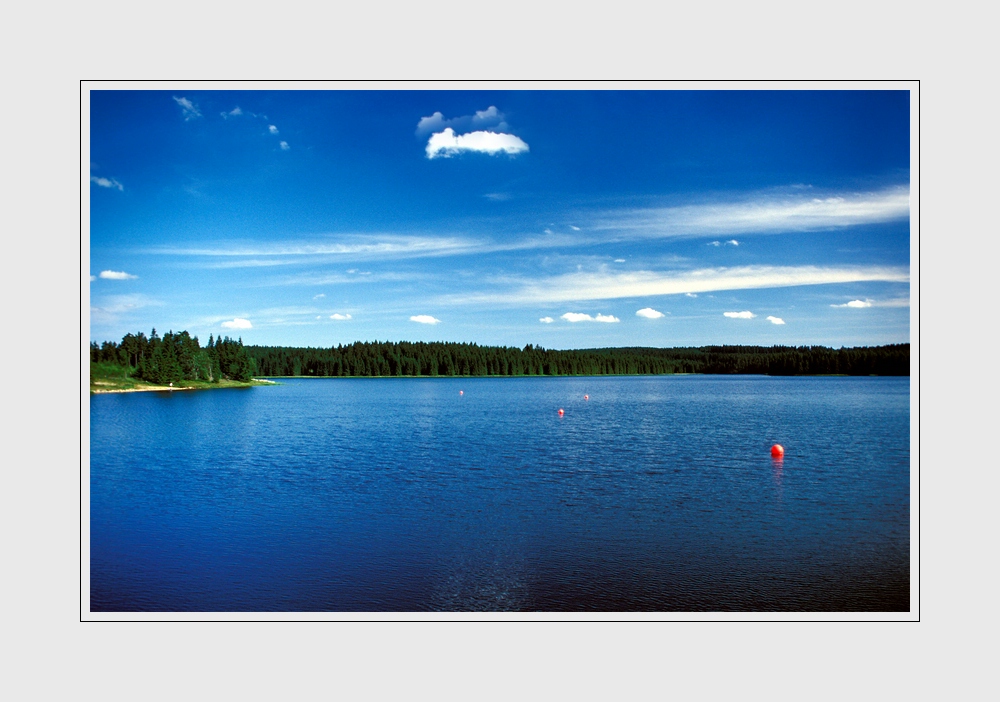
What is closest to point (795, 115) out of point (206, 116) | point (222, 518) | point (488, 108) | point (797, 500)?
point (488, 108)

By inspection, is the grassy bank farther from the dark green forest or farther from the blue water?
the blue water

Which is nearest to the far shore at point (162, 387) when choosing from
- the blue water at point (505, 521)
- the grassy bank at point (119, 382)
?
the grassy bank at point (119, 382)

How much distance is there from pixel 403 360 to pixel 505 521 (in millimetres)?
93678

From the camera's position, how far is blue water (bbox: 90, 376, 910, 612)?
422 inches

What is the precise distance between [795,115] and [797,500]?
9.53 metres

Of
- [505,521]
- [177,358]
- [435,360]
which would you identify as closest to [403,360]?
[435,360]

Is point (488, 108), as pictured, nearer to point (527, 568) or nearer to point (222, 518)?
point (527, 568)

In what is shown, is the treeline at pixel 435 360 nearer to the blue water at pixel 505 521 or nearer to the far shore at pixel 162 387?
the far shore at pixel 162 387

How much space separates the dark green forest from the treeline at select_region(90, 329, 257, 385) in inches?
3.6

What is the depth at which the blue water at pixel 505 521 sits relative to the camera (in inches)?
422

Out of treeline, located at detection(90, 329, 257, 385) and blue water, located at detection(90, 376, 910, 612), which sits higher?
treeline, located at detection(90, 329, 257, 385)

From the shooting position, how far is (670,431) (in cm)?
3097

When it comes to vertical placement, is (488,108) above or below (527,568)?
above

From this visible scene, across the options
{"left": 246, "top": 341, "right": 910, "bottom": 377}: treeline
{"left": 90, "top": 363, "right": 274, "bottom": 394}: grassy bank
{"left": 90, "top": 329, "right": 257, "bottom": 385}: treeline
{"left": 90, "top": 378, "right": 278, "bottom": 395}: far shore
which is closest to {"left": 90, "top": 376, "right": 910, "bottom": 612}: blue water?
{"left": 90, "top": 363, "right": 274, "bottom": 394}: grassy bank
